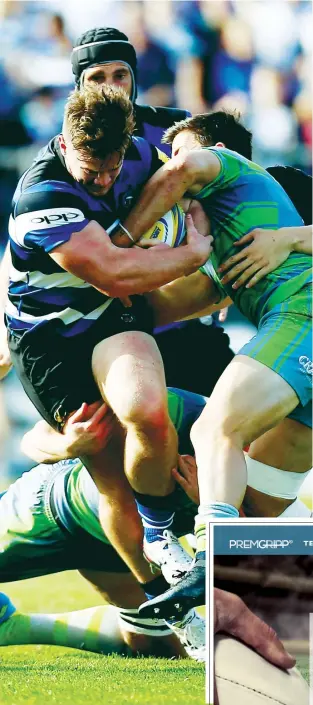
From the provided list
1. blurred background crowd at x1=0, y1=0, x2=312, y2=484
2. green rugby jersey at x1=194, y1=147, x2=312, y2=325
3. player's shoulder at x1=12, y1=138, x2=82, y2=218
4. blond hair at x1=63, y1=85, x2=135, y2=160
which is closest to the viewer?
blond hair at x1=63, y1=85, x2=135, y2=160

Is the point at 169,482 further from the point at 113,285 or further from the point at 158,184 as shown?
the point at 158,184

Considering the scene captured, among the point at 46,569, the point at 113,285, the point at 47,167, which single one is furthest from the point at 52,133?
the point at 46,569

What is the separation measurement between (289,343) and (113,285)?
2.24ft

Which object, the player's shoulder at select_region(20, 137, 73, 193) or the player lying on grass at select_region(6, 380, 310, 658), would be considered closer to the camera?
the player's shoulder at select_region(20, 137, 73, 193)

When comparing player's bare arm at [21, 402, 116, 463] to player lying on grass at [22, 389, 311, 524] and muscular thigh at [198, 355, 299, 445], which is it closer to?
player lying on grass at [22, 389, 311, 524]

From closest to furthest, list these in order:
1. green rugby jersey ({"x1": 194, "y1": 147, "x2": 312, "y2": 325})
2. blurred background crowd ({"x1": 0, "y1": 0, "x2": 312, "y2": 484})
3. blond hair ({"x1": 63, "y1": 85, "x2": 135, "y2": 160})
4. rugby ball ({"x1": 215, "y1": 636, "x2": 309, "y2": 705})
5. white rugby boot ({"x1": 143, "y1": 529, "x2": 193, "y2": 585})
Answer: rugby ball ({"x1": 215, "y1": 636, "x2": 309, "y2": 705}) → blond hair ({"x1": 63, "y1": 85, "x2": 135, "y2": 160}) → white rugby boot ({"x1": 143, "y1": 529, "x2": 193, "y2": 585}) → green rugby jersey ({"x1": 194, "y1": 147, "x2": 312, "y2": 325}) → blurred background crowd ({"x1": 0, "y1": 0, "x2": 312, "y2": 484})

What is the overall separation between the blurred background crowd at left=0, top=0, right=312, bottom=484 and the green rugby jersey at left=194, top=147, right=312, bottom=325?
19 cm

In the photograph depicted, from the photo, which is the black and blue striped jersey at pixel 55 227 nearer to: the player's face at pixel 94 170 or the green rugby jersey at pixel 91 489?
the player's face at pixel 94 170

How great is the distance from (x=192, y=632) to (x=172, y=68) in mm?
2200

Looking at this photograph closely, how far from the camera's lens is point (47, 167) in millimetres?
3783

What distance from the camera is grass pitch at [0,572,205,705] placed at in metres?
3.68

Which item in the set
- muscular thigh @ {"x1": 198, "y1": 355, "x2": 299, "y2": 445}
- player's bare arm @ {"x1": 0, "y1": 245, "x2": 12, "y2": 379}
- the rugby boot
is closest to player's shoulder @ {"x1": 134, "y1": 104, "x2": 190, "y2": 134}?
player's bare arm @ {"x1": 0, "y1": 245, "x2": 12, "y2": 379}

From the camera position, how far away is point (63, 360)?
3.88 metres

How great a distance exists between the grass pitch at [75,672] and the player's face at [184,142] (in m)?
1.72
